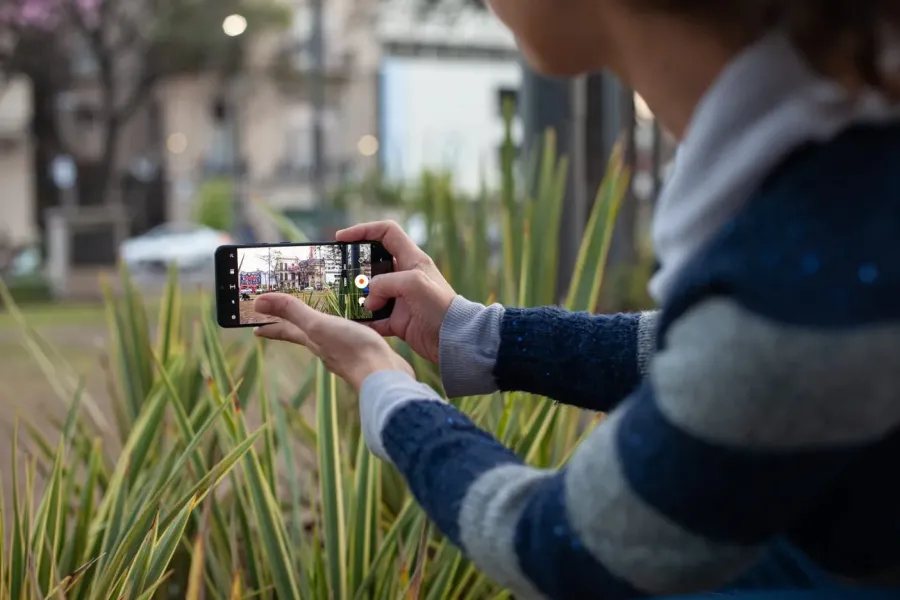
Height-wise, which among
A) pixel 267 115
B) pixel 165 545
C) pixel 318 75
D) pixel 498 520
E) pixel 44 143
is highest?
pixel 318 75

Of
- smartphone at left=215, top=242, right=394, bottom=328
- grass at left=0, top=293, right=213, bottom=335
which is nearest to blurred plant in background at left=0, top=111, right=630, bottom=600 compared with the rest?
smartphone at left=215, top=242, right=394, bottom=328

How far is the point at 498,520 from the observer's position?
80cm

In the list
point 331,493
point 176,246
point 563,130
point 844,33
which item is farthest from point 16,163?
point 844,33

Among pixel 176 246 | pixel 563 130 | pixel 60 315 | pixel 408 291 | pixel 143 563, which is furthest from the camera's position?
pixel 176 246

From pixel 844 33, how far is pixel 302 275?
2.33ft

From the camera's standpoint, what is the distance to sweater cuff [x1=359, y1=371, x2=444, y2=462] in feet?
2.95

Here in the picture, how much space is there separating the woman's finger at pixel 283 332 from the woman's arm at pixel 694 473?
14.8 inches

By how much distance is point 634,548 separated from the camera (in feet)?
2.40

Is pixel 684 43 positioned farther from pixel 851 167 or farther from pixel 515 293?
pixel 515 293

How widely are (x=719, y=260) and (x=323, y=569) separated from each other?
0.98 metres

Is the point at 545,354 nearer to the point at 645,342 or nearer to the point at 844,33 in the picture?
the point at 645,342

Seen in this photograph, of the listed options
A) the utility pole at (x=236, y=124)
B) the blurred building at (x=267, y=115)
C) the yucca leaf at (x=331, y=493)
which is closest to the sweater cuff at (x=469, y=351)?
the yucca leaf at (x=331, y=493)

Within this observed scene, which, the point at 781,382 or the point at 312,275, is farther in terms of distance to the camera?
the point at 312,275

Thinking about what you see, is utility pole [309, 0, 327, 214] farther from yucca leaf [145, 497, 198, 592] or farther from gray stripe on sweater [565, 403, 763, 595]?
gray stripe on sweater [565, 403, 763, 595]
